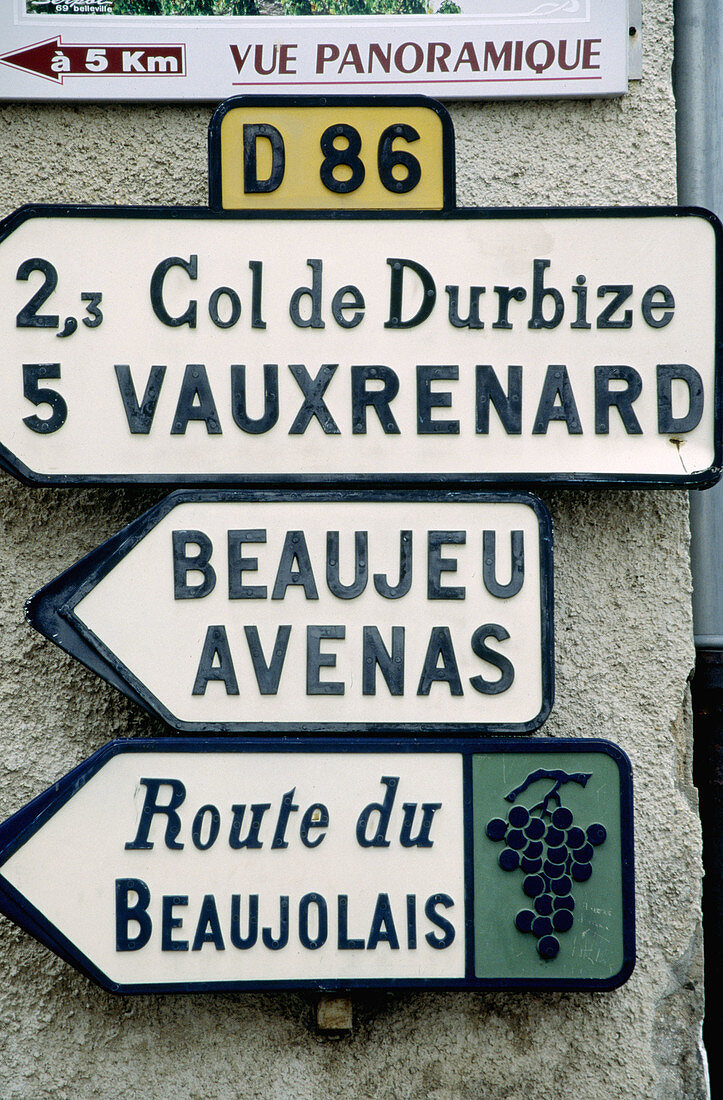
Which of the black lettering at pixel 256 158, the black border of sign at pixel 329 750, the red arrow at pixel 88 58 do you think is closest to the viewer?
the black border of sign at pixel 329 750

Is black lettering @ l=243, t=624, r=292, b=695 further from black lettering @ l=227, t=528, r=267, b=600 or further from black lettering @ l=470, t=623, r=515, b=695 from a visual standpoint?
black lettering @ l=470, t=623, r=515, b=695

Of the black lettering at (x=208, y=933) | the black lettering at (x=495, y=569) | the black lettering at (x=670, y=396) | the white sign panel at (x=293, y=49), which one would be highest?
the white sign panel at (x=293, y=49)

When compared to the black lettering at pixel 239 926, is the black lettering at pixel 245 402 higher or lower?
higher

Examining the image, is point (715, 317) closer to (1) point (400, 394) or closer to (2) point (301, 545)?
(1) point (400, 394)

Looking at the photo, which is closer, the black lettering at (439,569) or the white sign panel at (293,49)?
the black lettering at (439,569)

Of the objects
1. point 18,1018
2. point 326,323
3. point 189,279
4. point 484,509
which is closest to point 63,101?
point 189,279

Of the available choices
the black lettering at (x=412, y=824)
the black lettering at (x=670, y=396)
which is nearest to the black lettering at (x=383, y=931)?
the black lettering at (x=412, y=824)

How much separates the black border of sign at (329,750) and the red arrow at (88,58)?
120cm

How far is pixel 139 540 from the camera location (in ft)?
4.67

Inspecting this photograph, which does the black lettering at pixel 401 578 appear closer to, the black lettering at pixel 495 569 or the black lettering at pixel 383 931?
the black lettering at pixel 495 569

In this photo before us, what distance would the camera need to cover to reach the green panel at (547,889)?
1.40 m

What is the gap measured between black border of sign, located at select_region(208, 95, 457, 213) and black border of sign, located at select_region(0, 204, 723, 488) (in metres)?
0.03

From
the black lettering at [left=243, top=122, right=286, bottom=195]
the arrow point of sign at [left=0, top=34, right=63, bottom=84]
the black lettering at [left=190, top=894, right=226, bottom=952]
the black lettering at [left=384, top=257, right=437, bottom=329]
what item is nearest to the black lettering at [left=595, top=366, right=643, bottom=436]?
the black lettering at [left=384, top=257, right=437, bottom=329]

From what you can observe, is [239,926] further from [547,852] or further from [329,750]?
[547,852]
